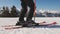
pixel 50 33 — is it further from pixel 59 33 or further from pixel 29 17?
pixel 29 17

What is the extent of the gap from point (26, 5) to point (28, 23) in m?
0.57

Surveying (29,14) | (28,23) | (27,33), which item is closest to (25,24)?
(28,23)

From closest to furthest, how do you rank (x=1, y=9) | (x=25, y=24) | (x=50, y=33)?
(x=50, y=33)
(x=25, y=24)
(x=1, y=9)

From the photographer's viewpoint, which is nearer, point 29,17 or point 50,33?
point 50,33

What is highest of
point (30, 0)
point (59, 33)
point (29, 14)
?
point (30, 0)

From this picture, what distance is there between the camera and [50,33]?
3.41 metres

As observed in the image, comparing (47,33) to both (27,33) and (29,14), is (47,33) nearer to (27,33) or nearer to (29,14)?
(27,33)

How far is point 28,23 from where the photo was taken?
4.87 meters

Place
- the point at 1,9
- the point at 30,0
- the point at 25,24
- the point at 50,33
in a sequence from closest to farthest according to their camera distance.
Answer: the point at 50,33, the point at 25,24, the point at 30,0, the point at 1,9

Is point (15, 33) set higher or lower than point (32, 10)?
lower

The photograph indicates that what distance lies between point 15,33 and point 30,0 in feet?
5.94

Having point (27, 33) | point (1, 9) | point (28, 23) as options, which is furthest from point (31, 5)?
point (1, 9)

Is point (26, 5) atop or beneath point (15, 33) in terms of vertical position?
atop

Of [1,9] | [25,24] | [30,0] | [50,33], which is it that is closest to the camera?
[50,33]
